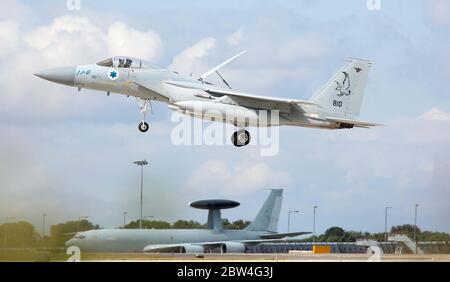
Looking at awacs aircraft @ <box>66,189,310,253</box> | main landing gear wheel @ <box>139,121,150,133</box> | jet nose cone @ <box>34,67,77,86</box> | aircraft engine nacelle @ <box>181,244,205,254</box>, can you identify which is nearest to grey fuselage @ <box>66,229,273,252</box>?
awacs aircraft @ <box>66,189,310,253</box>

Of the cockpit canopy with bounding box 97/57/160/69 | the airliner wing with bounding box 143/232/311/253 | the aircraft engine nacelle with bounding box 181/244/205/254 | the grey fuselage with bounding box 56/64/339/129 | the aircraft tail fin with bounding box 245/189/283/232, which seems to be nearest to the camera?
the grey fuselage with bounding box 56/64/339/129

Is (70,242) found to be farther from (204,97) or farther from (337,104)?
(337,104)

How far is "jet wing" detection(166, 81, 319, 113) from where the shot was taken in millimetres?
39312

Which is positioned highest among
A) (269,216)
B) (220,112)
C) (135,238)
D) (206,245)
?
(220,112)

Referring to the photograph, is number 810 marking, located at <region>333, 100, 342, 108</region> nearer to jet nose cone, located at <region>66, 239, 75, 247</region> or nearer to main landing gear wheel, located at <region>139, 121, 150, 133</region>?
main landing gear wheel, located at <region>139, 121, 150, 133</region>

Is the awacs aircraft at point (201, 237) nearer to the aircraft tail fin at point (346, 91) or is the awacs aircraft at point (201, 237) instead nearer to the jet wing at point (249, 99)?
the jet wing at point (249, 99)

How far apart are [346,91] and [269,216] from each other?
60.1 feet

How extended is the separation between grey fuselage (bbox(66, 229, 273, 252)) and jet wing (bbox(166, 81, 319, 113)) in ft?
21.2

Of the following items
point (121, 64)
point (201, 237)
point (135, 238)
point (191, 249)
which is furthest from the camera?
point (201, 237)

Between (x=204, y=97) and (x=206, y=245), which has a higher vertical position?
(x=204, y=97)

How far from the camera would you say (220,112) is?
3788 centimetres

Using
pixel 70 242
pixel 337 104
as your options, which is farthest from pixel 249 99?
pixel 70 242
